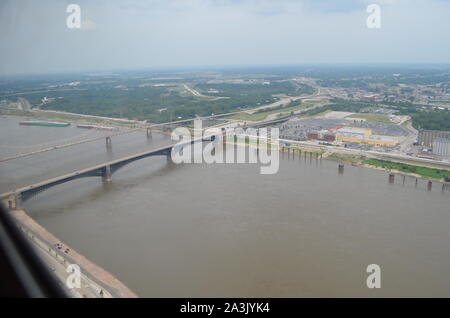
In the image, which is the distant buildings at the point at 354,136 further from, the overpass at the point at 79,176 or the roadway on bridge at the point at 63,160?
the roadway on bridge at the point at 63,160

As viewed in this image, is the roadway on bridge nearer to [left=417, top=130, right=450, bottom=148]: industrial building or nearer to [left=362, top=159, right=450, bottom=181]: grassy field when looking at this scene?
[left=362, top=159, right=450, bottom=181]: grassy field

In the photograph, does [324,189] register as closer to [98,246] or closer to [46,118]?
[98,246]

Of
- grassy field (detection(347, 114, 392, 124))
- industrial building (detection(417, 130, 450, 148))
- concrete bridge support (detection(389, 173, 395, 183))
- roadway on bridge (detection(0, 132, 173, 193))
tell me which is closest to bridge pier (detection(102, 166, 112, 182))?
roadway on bridge (detection(0, 132, 173, 193))

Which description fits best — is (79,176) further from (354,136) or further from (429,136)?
(429,136)

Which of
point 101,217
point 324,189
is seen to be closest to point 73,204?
point 101,217

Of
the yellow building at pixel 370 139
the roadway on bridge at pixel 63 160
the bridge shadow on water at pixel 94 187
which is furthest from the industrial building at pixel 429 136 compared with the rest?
the roadway on bridge at pixel 63 160

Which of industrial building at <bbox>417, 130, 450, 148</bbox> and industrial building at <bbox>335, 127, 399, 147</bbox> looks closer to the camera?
industrial building at <bbox>417, 130, 450, 148</bbox>

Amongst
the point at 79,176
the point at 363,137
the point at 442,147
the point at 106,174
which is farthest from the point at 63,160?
the point at 442,147
